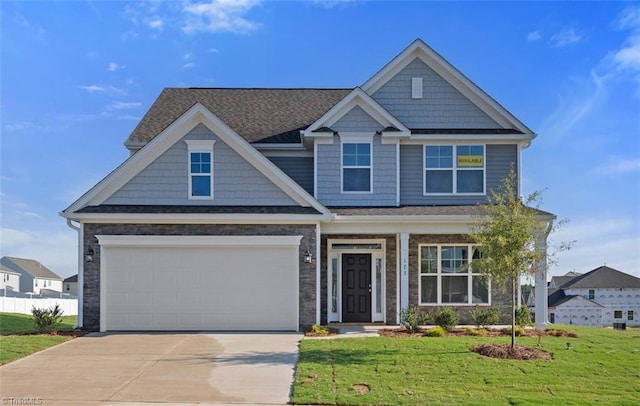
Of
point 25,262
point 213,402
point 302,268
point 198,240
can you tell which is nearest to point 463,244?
point 302,268

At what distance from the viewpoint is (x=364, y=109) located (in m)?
18.4

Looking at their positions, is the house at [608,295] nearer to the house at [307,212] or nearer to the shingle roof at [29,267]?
the house at [307,212]

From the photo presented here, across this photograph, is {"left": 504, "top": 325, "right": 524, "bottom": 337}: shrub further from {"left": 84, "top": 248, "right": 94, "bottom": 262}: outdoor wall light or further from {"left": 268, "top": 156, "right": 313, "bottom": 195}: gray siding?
{"left": 84, "top": 248, "right": 94, "bottom": 262}: outdoor wall light

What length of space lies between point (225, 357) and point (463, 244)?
864 centimetres

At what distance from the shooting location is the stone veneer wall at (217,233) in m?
16.4

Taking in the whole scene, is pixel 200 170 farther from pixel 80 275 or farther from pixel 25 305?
pixel 25 305

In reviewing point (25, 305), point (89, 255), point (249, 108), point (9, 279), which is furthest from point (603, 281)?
point (9, 279)

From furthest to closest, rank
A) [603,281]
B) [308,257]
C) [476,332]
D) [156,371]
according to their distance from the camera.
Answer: [603,281] → [308,257] → [476,332] → [156,371]

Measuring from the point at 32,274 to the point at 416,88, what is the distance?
70392 millimetres

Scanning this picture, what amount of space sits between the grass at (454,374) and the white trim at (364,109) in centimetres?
686

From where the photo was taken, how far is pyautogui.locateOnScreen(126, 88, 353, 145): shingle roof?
2061 cm

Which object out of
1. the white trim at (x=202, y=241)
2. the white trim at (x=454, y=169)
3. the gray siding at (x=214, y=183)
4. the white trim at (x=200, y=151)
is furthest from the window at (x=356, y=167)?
the white trim at (x=200, y=151)

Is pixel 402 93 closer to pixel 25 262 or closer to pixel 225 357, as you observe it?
pixel 225 357

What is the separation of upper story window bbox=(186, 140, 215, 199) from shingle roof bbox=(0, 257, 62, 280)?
67111 millimetres
